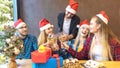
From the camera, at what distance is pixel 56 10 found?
15.9ft

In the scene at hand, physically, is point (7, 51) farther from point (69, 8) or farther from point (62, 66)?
point (69, 8)

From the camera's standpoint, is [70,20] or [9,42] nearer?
[9,42]

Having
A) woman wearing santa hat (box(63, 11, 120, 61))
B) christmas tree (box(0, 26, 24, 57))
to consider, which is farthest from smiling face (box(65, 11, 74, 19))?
christmas tree (box(0, 26, 24, 57))

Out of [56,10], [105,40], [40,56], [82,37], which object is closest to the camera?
[40,56]

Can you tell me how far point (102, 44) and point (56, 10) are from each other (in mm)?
2415

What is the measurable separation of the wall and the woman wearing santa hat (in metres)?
1.99

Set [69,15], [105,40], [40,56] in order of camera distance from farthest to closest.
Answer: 1. [69,15]
2. [105,40]
3. [40,56]

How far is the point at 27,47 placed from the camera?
3184 mm

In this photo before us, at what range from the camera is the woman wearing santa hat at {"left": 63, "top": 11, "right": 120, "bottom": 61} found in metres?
2.56

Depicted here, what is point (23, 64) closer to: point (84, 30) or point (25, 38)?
point (25, 38)

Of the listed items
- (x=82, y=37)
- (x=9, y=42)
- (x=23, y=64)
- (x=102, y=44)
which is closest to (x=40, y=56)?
(x=9, y=42)

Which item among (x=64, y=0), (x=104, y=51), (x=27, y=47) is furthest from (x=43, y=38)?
(x=64, y=0)

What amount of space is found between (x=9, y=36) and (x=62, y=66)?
53cm

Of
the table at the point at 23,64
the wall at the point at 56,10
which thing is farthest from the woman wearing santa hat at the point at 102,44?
the wall at the point at 56,10
